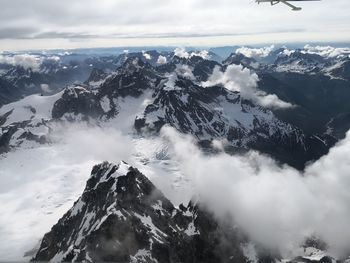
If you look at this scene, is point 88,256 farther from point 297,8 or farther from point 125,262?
point 297,8

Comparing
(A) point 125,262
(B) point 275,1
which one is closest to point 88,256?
(A) point 125,262

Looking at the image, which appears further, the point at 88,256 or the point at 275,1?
the point at 88,256

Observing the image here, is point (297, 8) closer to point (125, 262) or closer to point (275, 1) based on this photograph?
point (275, 1)

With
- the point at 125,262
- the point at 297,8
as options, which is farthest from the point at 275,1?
the point at 125,262

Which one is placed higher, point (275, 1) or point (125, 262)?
point (275, 1)

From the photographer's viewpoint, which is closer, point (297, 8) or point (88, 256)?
point (297, 8)

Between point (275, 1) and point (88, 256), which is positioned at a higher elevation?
point (275, 1)

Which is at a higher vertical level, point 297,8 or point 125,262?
point 297,8
